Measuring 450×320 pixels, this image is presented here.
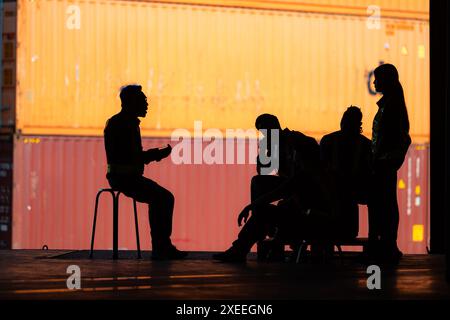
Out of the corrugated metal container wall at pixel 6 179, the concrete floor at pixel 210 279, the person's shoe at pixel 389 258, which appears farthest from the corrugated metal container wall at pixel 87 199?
the person's shoe at pixel 389 258

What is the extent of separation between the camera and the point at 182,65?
45.6 ft

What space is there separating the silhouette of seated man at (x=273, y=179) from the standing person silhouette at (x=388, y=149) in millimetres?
670

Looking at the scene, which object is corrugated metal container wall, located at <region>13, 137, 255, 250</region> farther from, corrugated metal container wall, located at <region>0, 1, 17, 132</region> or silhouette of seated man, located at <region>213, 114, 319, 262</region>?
silhouette of seated man, located at <region>213, 114, 319, 262</region>

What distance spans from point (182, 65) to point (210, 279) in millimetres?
8454

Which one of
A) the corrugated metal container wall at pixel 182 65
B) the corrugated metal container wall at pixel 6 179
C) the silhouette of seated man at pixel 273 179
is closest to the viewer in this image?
the silhouette of seated man at pixel 273 179

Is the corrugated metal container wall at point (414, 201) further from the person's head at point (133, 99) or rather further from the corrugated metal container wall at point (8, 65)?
the person's head at point (133, 99)

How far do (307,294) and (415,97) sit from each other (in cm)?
1073

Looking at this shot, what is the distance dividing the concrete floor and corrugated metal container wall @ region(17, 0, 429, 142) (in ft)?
19.6

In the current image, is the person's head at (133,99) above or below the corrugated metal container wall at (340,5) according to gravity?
below

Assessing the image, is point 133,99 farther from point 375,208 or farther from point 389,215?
point 389,215

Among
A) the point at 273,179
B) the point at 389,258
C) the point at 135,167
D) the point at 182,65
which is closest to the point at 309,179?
the point at 273,179

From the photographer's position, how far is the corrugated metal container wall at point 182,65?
13641mm
